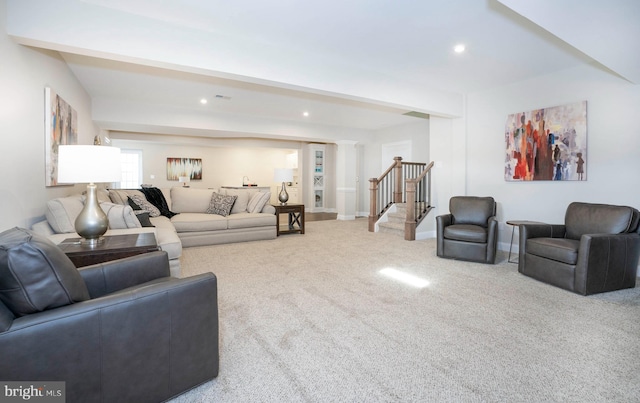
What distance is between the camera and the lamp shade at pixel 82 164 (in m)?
2.16

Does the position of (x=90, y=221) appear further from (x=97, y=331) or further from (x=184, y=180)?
(x=184, y=180)

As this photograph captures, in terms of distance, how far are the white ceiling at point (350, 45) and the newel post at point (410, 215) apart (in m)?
1.45

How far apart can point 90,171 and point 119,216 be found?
4.79 ft

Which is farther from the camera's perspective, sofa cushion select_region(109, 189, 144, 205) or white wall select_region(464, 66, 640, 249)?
sofa cushion select_region(109, 189, 144, 205)

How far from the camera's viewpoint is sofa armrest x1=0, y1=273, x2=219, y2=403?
3.72ft

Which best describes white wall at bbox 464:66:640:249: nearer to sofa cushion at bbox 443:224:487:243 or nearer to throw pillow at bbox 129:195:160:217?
sofa cushion at bbox 443:224:487:243

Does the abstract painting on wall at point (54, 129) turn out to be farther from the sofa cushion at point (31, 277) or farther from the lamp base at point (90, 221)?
the sofa cushion at point (31, 277)

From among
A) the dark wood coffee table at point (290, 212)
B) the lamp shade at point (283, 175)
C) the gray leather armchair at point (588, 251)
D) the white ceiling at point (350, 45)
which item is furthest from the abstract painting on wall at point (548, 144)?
the lamp shade at point (283, 175)

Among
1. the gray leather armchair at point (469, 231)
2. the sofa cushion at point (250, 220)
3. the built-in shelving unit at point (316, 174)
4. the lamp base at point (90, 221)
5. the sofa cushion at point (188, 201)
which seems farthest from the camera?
the built-in shelving unit at point (316, 174)

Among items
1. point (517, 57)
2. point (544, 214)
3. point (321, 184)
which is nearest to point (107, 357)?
point (517, 57)

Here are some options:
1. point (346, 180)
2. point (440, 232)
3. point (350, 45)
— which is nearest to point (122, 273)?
point (350, 45)

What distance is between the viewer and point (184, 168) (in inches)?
408

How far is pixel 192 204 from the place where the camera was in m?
5.71

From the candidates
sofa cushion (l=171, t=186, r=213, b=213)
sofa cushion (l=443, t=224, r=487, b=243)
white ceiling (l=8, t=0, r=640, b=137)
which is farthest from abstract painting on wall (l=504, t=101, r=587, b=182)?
sofa cushion (l=171, t=186, r=213, b=213)
